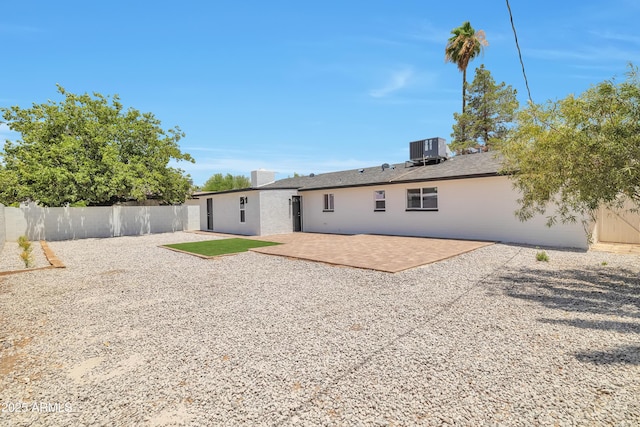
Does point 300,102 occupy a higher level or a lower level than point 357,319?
higher

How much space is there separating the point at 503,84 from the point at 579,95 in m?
24.1

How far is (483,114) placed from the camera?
26.9 metres

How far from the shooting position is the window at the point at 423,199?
14.7 metres

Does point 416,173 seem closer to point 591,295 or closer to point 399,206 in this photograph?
point 399,206

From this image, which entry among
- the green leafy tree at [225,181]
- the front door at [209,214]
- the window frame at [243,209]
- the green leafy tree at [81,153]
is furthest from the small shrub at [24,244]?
the green leafy tree at [225,181]

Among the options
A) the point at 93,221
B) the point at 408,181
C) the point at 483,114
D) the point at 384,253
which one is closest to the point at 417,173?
the point at 408,181

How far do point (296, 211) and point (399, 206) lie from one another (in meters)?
7.15

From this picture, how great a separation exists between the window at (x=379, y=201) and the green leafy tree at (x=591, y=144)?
930 centimetres

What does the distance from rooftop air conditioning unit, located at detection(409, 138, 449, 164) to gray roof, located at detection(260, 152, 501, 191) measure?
501 mm

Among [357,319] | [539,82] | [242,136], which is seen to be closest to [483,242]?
[539,82]

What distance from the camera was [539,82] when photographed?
10.8m

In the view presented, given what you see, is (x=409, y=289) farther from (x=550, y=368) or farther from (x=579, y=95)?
(x=579, y=95)

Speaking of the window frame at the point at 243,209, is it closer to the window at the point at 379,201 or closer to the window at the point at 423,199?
the window at the point at 379,201

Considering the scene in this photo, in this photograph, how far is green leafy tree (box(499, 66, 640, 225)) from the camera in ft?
19.0
